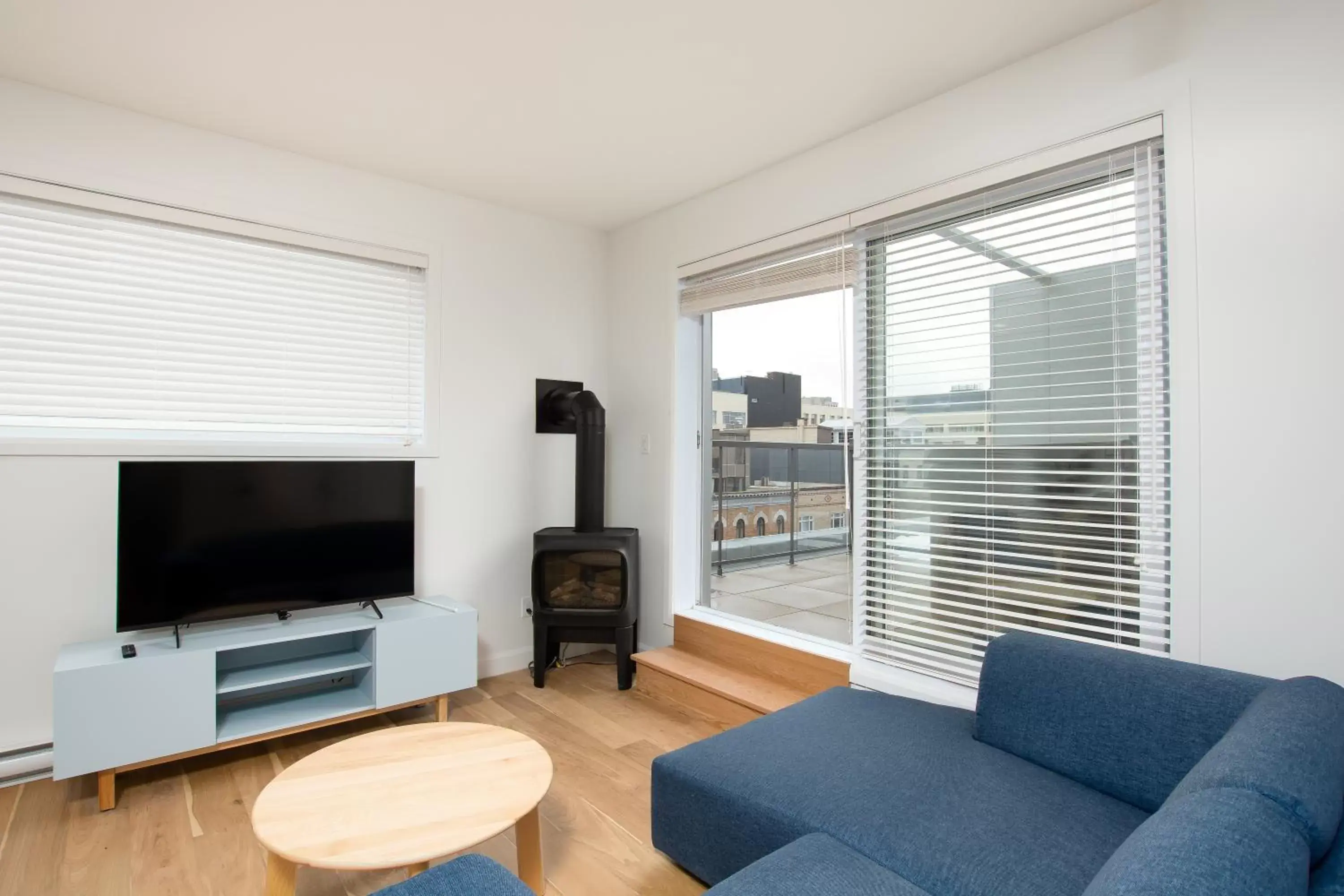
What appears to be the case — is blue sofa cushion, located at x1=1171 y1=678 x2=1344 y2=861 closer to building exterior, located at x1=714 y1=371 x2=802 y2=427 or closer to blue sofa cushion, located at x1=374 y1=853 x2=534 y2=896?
blue sofa cushion, located at x1=374 y1=853 x2=534 y2=896

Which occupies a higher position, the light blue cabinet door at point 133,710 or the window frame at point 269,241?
the window frame at point 269,241

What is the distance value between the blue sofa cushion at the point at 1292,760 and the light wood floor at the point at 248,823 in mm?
1378

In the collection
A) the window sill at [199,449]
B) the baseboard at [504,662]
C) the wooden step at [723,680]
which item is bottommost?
the baseboard at [504,662]

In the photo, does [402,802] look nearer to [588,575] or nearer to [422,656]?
[422,656]

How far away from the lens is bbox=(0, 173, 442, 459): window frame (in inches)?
103

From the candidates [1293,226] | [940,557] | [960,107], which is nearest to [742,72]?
[960,107]

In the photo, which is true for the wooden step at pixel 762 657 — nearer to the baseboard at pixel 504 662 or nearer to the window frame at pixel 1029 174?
the window frame at pixel 1029 174

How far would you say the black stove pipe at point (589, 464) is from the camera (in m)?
3.67

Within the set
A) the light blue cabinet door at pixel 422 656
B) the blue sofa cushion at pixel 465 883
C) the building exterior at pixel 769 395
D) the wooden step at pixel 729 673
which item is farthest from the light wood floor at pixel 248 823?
the building exterior at pixel 769 395

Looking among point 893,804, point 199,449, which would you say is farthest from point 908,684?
point 199,449

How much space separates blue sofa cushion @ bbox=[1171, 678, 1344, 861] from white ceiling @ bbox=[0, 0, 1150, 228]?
198cm

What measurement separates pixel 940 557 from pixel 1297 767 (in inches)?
60.1

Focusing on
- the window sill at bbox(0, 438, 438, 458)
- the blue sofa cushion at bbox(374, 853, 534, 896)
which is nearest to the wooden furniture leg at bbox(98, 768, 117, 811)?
the window sill at bbox(0, 438, 438, 458)

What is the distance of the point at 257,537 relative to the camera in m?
2.85
